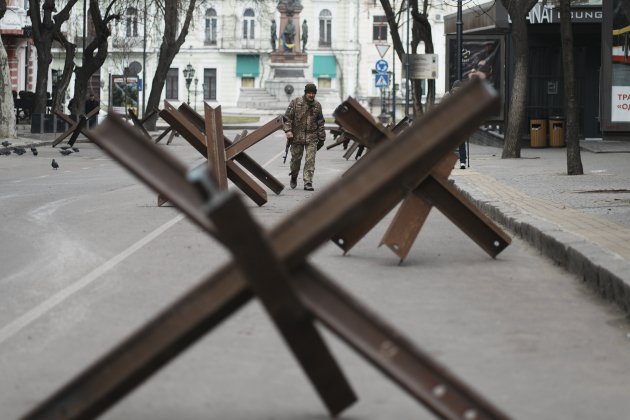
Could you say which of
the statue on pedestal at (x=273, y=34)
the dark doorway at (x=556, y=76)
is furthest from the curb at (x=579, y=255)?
the statue on pedestal at (x=273, y=34)

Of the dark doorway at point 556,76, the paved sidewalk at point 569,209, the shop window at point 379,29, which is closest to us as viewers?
the paved sidewalk at point 569,209

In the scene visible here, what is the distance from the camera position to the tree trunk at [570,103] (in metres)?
23.7

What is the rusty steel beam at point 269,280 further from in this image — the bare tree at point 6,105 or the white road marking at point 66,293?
the bare tree at point 6,105

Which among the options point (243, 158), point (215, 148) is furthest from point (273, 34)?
point (215, 148)

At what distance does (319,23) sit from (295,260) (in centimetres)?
10567

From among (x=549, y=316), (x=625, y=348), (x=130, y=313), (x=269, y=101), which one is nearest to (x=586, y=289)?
(x=549, y=316)

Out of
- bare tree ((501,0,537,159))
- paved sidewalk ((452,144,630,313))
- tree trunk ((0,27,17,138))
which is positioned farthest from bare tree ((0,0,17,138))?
paved sidewalk ((452,144,630,313))

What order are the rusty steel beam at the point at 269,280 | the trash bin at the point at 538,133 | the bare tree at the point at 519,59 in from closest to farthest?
the rusty steel beam at the point at 269,280 < the bare tree at the point at 519,59 < the trash bin at the point at 538,133

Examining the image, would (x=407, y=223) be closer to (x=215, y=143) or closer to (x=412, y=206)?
(x=412, y=206)

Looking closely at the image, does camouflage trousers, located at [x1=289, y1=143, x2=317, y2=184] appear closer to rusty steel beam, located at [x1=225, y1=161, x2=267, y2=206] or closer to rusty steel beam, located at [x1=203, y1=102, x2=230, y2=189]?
rusty steel beam, located at [x1=225, y1=161, x2=267, y2=206]

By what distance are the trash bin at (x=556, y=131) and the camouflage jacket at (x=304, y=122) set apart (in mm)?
18133

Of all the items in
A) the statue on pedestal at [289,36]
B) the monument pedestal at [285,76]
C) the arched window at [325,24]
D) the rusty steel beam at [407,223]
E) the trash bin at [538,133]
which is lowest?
the trash bin at [538,133]

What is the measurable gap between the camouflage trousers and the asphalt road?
6.87m

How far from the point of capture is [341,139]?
1538 inches
